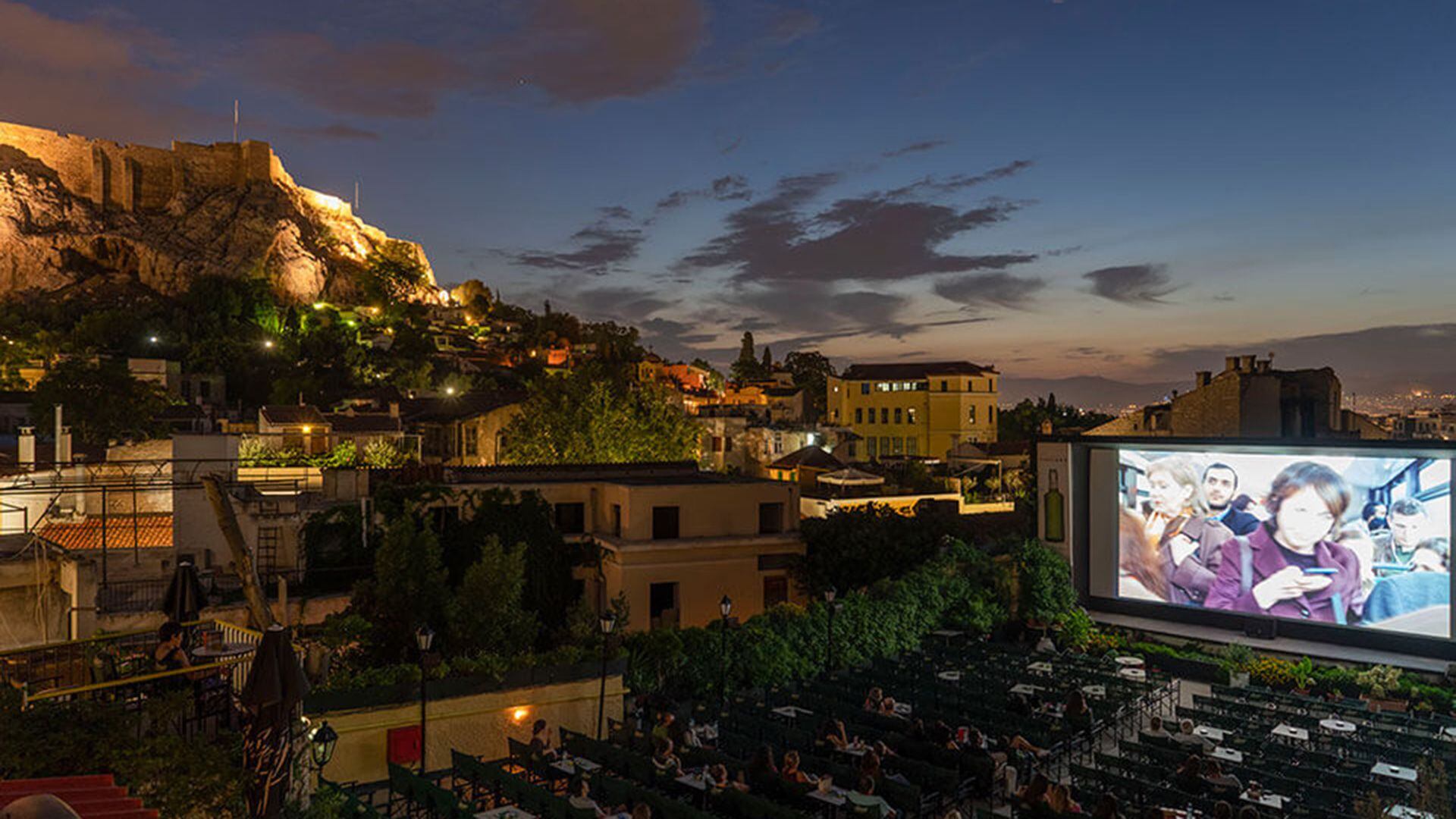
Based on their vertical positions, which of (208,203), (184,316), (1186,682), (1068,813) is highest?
(208,203)

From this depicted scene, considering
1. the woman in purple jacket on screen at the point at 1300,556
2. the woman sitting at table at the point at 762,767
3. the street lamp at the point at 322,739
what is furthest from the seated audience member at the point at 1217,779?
the street lamp at the point at 322,739

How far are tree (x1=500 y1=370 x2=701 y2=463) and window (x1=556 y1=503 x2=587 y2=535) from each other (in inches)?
479

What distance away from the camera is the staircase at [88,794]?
6066 mm

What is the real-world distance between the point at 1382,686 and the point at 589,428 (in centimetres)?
3123

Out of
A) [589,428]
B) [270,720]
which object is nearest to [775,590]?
[589,428]

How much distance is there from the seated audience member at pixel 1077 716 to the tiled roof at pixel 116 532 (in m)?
19.0

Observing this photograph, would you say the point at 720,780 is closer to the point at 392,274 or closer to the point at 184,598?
the point at 184,598

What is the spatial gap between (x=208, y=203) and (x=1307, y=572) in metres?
115

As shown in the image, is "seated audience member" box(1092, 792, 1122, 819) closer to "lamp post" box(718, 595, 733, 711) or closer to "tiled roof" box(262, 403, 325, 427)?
"lamp post" box(718, 595, 733, 711)

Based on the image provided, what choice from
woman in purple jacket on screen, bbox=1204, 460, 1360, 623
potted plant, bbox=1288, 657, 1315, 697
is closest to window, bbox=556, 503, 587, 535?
woman in purple jacket on screen, bbox=1204, 460, 1360, 623

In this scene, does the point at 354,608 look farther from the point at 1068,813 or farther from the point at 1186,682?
the point at 1186,682

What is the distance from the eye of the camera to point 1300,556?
20188 mm

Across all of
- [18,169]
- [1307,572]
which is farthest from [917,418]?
[18,169]

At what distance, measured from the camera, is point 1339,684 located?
18375mm
